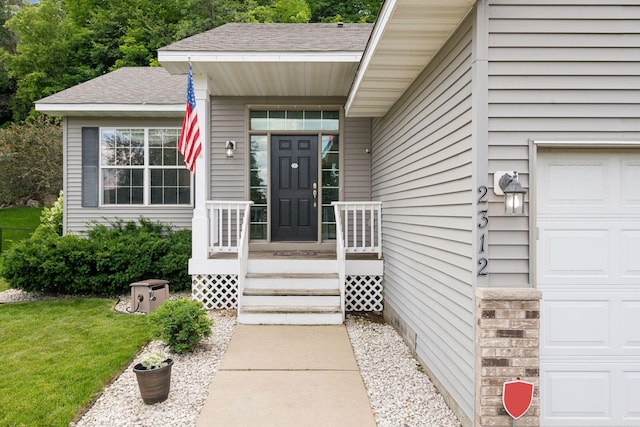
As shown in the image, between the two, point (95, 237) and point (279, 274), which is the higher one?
point (95, 237)

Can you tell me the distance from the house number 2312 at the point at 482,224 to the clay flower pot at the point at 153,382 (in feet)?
7.83

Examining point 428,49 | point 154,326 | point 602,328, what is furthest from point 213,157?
point 602,328

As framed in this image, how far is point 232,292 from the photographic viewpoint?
5793 mm

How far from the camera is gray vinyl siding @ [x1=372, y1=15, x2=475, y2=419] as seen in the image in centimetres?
269

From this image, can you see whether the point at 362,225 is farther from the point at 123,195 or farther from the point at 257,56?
the point at 123,195

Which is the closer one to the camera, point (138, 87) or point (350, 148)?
point (350, 148)

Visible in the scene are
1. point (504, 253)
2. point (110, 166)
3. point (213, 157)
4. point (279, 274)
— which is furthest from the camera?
point (110, 166)

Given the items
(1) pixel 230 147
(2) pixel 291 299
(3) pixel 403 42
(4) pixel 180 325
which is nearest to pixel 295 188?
(1) pixel 230 147

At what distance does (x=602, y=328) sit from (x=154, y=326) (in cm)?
377

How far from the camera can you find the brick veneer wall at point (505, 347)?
243 centimetres

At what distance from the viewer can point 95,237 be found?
6.86 metres

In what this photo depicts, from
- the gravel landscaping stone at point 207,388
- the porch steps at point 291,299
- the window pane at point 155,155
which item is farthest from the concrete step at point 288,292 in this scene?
the window pane at point 155,155

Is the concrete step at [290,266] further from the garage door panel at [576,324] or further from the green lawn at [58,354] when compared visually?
the garage door panel at [576,324]

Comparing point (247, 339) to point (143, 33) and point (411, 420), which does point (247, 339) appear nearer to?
point (411, 420)
